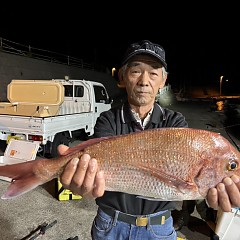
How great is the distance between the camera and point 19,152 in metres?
5.92

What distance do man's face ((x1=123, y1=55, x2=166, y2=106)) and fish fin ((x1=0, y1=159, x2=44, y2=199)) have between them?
3.16 feet

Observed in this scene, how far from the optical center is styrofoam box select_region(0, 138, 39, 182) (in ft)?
18.9

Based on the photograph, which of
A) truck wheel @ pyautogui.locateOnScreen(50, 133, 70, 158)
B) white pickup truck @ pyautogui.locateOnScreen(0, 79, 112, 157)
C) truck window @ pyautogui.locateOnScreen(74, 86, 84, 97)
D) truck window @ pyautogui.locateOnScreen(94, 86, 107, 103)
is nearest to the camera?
white pickup truck @ pyautogui.locateOnScreen(0, 79, 112, 157)

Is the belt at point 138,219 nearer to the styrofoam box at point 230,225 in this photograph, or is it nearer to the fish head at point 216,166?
the fish head at point 216,166

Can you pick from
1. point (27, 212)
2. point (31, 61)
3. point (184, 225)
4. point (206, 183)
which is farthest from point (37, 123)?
point (31, 61)

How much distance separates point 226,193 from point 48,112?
6419mm

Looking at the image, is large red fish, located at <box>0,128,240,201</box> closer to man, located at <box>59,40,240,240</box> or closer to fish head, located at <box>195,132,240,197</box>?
fish head, located at <box>195,132,240,197</box>

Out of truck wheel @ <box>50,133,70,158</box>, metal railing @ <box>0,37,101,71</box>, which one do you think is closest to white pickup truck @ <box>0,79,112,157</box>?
truck wheel @ <box>50,133,70,158</box>

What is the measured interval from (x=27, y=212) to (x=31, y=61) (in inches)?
616

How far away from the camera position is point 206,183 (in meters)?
1.73

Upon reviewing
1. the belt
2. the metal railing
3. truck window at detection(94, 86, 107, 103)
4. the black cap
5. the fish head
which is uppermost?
the metal railing

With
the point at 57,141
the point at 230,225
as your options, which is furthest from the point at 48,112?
the point at 230,225

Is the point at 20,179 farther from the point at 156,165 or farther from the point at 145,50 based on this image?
the point at 145,50

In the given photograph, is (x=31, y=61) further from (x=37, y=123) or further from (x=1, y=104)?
(x=37, y=123)
